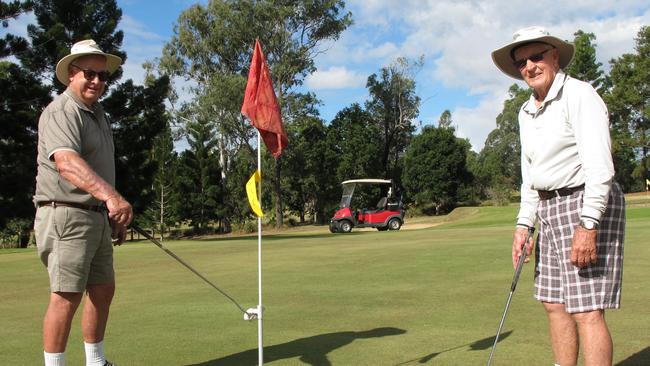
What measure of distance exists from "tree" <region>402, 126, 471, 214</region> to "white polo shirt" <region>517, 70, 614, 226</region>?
52737 mm

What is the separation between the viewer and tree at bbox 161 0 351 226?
1674 inches

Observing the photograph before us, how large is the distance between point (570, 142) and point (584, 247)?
23.0 inches

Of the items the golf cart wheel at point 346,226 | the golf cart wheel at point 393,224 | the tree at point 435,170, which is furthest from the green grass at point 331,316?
the tree at point 435,170

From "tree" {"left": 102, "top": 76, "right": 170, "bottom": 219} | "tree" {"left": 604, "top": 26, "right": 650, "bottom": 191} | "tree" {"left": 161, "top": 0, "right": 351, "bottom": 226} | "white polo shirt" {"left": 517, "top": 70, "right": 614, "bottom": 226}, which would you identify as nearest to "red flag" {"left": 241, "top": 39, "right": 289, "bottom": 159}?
"white polo shirt" {"left": 517, "top": 70, "right": 614, "bottom": 226}

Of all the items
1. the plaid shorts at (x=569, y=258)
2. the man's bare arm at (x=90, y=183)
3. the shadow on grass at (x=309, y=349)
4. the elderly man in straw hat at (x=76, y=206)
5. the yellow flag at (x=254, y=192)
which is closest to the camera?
the plaid shorts at (x=569, y=258)

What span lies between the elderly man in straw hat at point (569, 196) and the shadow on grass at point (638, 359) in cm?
78

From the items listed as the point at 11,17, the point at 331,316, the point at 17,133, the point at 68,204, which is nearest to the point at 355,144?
the point at 17,133

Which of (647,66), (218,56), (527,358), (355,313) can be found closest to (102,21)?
(218,56)

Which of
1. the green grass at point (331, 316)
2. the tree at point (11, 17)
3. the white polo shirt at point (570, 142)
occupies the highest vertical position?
the tree at point (11, 17)

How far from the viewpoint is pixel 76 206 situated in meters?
3.77

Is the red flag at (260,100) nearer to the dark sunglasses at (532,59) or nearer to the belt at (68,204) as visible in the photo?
the belt at (68,204)

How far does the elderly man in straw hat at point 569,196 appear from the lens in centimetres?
310

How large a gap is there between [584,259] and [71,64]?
3.33 meters

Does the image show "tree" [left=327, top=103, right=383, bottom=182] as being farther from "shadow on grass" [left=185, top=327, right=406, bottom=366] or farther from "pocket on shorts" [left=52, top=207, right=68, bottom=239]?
"pocket on shorts" [left=52, top=207, right=68, bottom=239]
